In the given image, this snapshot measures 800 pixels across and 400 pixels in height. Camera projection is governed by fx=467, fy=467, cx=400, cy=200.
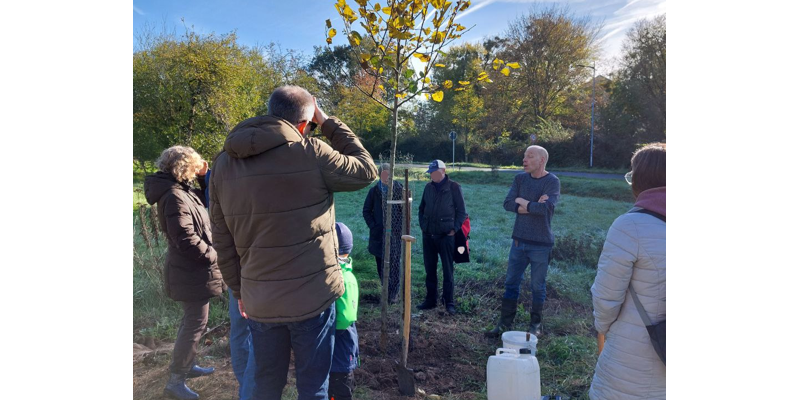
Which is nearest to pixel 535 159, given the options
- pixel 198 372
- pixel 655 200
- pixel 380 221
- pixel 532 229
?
pixel 532 229

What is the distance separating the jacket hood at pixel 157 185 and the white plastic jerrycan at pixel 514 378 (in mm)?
2122

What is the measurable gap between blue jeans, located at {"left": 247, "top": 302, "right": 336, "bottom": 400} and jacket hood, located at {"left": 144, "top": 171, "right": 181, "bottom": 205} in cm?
120

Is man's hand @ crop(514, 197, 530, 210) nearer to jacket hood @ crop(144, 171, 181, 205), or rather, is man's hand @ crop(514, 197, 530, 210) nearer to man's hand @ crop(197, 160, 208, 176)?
man's hand @ crop(197, 160, 208, 176)

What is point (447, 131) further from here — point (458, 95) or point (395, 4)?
point (395, 4)

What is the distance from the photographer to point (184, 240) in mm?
2723

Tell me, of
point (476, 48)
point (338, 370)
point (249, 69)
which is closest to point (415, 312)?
point (338, 370)

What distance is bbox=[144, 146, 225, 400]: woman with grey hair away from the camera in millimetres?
2721

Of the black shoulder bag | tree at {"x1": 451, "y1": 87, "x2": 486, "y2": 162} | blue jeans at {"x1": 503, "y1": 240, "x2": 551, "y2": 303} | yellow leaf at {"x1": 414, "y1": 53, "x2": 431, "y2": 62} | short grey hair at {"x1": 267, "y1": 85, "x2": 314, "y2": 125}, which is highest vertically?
tree at {"x1": 451, "y1": 87, "x2": 486, "y2": 162}

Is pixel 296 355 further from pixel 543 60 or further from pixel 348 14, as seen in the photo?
pixel 543 60

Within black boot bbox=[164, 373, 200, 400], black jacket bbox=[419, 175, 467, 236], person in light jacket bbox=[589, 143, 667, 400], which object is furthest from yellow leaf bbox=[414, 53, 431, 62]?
black boot bbox=[164, 373, 200, 400]

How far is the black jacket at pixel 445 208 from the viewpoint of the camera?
466cm

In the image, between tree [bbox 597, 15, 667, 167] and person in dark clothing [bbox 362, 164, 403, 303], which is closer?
person in dark clothing [bbox 362, 164, 403, 303]

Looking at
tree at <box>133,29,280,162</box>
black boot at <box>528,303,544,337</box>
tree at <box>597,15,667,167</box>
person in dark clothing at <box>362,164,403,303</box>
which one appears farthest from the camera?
tree at <box>597,15,667,167</box>

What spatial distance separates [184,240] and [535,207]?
2.65m
